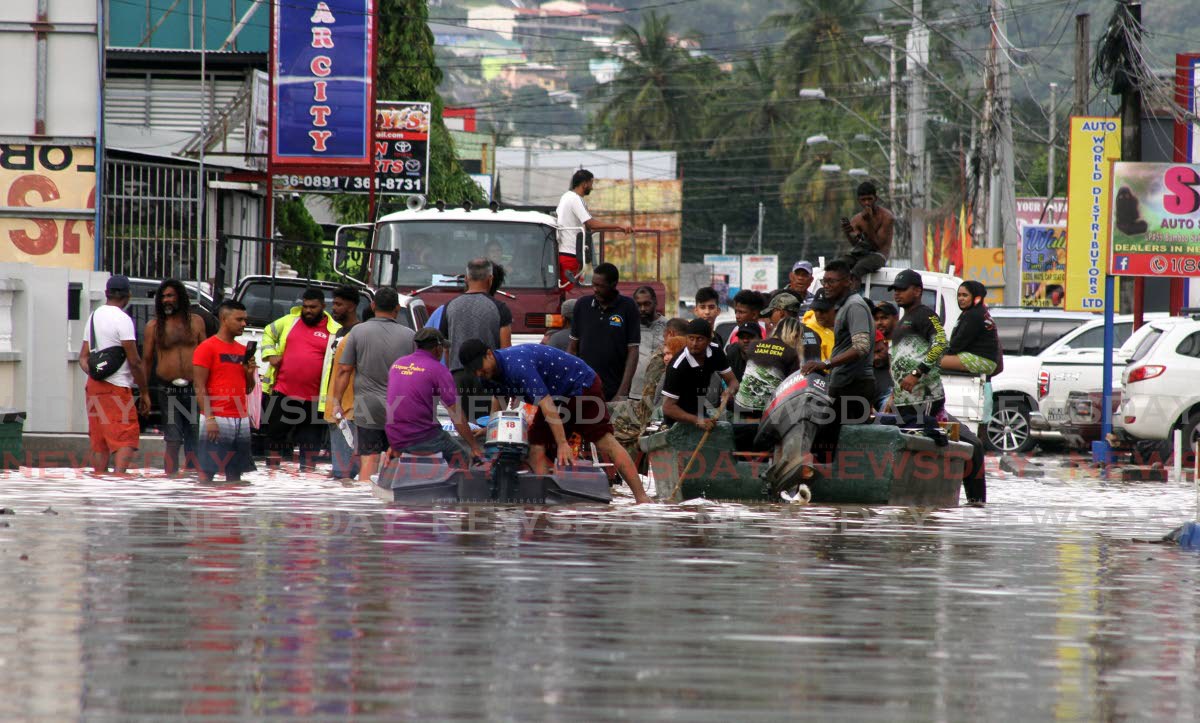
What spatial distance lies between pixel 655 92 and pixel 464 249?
75622 mm

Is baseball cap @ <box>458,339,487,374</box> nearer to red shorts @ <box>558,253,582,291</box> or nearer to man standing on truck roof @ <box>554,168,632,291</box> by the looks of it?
man standing on truck roof @ <box>554,168,632,291</box>

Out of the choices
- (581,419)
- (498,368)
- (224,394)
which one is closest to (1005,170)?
(224,394)

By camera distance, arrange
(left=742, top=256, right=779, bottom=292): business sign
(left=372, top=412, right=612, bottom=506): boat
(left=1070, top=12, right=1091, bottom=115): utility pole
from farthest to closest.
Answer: (left=742, top=256, right=779, bottom=292): business sign, (left=1070, top=12, right=1091, bottom=115): utility pole, (left=372, top=412, right=612, bottom=506): boat

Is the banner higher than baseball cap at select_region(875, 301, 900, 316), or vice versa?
the banner

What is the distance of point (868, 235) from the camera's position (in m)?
18.8

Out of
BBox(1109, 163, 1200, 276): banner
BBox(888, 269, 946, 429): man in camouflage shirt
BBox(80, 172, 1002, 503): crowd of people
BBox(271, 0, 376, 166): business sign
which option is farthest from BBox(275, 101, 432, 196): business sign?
BBox(888, 269, 946, 429): man in camouflage shirt

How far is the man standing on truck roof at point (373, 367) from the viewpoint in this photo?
52.9ft

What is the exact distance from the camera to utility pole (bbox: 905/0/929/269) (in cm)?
4669

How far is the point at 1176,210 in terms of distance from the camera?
79.7 ft

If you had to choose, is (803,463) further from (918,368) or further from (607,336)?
(607,336)

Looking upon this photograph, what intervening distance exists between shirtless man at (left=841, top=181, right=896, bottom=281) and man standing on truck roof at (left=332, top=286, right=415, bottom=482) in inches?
181

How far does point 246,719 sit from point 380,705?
46 centimetres

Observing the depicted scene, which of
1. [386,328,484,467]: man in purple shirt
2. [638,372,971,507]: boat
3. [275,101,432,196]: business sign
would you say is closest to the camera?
[386,328,484,467]: man in purple shirt

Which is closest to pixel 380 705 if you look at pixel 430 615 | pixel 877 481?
pixel 430 615
